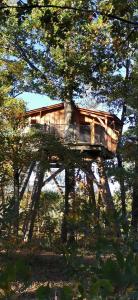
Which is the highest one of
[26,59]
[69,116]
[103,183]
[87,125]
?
[26,59]

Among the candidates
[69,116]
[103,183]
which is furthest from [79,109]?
[103,183]

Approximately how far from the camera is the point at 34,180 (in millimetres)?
20859

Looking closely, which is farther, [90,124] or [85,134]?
[90,124]

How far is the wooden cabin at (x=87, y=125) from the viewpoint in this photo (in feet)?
71.1

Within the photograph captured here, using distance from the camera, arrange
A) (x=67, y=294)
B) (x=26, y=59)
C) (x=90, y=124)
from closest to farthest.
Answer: (x=67, y=294), (x=26, y=59), (x=90, y=124)

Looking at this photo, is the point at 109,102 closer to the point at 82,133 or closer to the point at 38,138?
the point at 82,133

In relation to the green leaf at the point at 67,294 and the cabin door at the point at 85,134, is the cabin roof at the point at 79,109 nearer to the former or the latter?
the cabin door at the point at 85,134

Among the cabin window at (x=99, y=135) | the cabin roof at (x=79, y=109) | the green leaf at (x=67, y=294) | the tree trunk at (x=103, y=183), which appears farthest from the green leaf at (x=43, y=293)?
the cabin roof at (x=79, y=109)

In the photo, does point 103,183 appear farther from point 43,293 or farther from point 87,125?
point 43,293

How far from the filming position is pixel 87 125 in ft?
75.0

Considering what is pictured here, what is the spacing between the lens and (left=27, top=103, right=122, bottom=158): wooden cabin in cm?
2166

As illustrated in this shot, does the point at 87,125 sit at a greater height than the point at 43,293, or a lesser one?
greater

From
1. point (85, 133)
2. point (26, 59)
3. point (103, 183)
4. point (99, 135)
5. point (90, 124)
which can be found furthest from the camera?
point (90, 124)

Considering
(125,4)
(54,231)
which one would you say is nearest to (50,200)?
(54,231)
